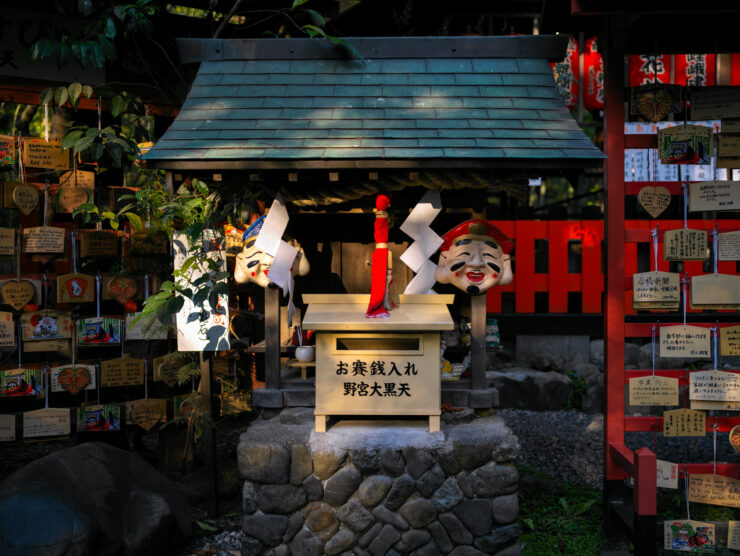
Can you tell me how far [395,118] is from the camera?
500cm

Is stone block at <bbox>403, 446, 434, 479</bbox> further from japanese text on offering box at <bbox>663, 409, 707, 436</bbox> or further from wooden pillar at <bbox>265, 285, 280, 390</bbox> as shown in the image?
japanese text on offering box at <bbox>663, 409, 707, 436</bbox>

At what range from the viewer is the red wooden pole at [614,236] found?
5.31m

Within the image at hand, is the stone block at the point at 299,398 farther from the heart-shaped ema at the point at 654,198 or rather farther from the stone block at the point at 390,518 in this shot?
the heart-shaped ema at the point at 654,198

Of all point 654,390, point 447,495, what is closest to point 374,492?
point 447,495

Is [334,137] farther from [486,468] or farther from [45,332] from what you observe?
[45,332]

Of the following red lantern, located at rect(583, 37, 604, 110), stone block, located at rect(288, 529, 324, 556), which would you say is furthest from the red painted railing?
stone block, located at rect(288, 529, 324, 556)

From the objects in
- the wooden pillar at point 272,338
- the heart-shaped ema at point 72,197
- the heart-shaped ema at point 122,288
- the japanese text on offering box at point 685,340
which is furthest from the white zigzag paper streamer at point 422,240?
the heart-shaped ema at point 72,197

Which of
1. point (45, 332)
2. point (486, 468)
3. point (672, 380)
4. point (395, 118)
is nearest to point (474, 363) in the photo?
point (486, 468)

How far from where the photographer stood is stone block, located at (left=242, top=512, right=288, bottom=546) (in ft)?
15.4

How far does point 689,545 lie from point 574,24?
4638 mm

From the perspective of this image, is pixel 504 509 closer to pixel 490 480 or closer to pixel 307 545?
pixel 490 480

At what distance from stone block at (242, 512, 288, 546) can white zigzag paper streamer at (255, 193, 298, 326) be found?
69.1 inches

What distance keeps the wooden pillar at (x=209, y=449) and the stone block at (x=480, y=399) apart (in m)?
2.38

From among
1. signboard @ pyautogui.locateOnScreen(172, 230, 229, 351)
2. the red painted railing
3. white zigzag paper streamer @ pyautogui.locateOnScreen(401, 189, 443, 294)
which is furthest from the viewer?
the red painted railing
